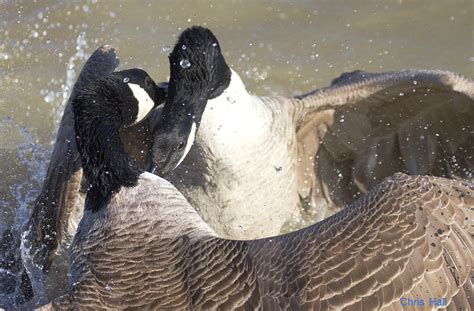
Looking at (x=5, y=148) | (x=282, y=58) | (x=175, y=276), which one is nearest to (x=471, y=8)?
(x=282, y=58)

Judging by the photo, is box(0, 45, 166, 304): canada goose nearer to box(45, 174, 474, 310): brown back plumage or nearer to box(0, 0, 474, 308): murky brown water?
box(45, 174, 474, 310): brown back plumage

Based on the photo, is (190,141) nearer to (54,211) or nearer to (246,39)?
(54,211)

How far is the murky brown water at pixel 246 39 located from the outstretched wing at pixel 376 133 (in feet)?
6.68

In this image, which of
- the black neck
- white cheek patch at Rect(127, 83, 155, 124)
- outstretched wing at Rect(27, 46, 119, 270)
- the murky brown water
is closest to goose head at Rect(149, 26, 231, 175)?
white cheek patch at Rect(127, 83, 155, 124)

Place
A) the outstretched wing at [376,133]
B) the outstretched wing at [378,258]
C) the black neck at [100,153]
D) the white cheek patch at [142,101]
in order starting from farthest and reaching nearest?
the outstretched wing at [376,133] → the white cheek patch at [142,101] → the black neck at [100,153] → the outstretched wing at [378,258]

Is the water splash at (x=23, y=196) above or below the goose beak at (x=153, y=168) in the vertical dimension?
below

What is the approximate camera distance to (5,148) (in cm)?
779

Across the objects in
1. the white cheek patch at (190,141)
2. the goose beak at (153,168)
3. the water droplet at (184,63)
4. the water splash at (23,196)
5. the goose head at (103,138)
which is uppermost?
the water droplet at (184,63)

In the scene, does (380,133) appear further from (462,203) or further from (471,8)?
(471,8)

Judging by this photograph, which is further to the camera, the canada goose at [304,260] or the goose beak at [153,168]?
the goose beak at [153,168]

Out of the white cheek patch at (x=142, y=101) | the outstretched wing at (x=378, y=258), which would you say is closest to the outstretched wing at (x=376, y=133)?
the white cheek patch at (x=142, y=101)

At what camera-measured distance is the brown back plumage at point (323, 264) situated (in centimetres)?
380

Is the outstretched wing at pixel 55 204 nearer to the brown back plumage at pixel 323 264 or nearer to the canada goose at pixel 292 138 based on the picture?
the canada goose at pixel 292 138

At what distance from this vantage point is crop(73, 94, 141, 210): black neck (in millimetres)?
4797
